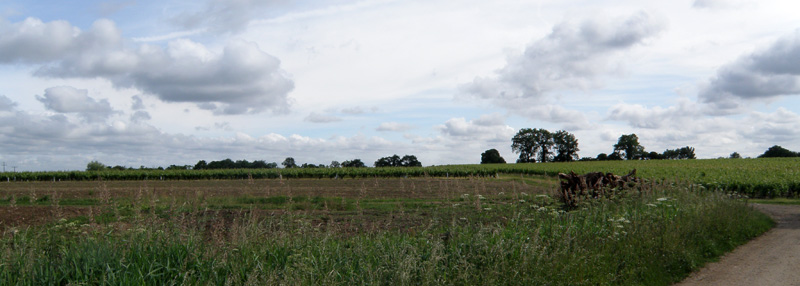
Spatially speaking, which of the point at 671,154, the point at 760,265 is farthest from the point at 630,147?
the point at 760,265

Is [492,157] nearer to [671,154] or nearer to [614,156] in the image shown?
[614,156]

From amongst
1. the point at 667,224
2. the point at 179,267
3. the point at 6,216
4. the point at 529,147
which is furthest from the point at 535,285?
the point at 529,147

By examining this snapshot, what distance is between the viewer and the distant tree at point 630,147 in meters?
114

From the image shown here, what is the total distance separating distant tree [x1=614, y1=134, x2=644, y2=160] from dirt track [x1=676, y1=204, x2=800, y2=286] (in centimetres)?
10694

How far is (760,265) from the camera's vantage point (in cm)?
1023

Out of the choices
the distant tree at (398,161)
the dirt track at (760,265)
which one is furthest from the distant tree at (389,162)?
the dirt track at (760,265)

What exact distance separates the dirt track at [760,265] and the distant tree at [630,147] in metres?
107

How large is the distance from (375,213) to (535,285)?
10109 millimetres

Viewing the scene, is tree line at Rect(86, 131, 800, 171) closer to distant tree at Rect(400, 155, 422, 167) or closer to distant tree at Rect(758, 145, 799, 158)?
distant tree at Rect(758, 145, 799, 158)

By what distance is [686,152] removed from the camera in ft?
369

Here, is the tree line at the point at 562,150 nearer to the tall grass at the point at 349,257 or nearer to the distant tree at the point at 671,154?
the distant tree at the point at 671,154

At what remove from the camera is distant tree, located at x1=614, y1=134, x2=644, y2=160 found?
114312 mm

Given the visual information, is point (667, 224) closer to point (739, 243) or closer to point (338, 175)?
point (739, 243)

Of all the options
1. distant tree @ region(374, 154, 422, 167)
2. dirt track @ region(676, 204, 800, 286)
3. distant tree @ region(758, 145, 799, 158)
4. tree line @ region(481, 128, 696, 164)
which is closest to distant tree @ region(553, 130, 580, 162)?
tree line @ region(481, 128, 696, 164)
